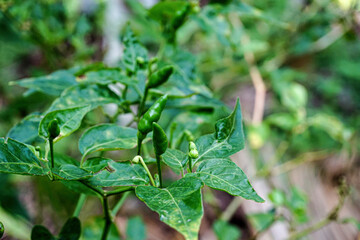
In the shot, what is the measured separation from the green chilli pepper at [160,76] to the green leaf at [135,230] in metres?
0.49

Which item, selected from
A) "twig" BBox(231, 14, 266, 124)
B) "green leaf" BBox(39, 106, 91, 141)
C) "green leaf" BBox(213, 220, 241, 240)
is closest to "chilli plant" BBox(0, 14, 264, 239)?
"green leaf" BBox(39, 106, 91, 141)

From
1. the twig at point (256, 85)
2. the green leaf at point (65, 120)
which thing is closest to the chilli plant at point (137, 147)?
the green leaf at point (65, 120)

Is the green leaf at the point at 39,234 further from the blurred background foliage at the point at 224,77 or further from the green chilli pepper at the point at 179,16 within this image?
the green chilli pepper at the point at 179,16

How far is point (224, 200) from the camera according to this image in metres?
1.37

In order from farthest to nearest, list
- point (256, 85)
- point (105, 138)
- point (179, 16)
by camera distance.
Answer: point (256, 85), point (179, 16), point (105, 138)

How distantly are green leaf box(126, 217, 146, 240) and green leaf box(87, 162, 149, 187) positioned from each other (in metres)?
0.49

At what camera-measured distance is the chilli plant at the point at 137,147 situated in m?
0.28

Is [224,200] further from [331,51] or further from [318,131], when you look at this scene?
[331,51]

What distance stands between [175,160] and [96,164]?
0.32ft

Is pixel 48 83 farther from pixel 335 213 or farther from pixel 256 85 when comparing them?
pixel 256 85

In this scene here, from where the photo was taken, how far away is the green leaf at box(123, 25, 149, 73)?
0.47 m

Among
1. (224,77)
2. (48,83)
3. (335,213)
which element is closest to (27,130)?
(48,83)

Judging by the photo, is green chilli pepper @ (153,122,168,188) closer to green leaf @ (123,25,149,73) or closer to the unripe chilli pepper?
the unripe chilli pepper

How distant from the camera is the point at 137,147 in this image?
361mm
